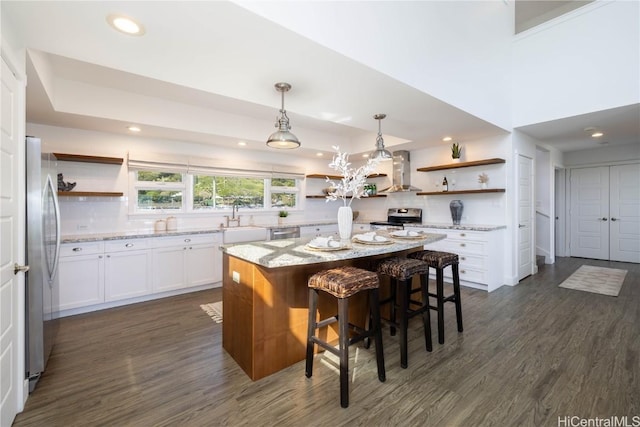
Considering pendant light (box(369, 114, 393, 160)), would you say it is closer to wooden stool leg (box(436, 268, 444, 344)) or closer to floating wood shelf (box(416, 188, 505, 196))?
wooden stool leg (box(436, 268, 444, 344))

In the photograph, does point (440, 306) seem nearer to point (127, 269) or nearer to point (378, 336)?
point (378, 336)

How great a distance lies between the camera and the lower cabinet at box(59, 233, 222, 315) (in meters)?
3.27

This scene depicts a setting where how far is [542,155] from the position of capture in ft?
20.3

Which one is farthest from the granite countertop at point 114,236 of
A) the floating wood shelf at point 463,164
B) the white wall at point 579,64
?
the white wall at point 579,64

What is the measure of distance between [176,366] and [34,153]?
5.96 ft

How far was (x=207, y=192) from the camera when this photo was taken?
194 inches

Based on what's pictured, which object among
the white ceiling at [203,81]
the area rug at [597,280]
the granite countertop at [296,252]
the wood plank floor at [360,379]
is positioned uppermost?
the white ceiling at [203,81]

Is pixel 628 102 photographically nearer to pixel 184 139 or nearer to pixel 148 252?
pixel 184 139

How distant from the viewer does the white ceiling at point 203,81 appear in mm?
1810

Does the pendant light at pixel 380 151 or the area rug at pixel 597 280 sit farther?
the area rug at pixel 597 280

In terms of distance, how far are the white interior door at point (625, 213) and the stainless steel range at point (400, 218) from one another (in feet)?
14.0

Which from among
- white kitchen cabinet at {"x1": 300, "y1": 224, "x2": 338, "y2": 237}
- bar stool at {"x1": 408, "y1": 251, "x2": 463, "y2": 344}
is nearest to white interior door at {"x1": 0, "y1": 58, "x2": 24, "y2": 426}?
bar stool at {"x1": 408, "y1": 251, "x2": 463, "y2": 344}

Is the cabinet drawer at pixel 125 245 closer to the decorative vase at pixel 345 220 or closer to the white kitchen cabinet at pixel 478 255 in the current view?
the decorative vase at pixel 345 220

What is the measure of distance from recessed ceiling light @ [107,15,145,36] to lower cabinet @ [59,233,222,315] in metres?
2.17
